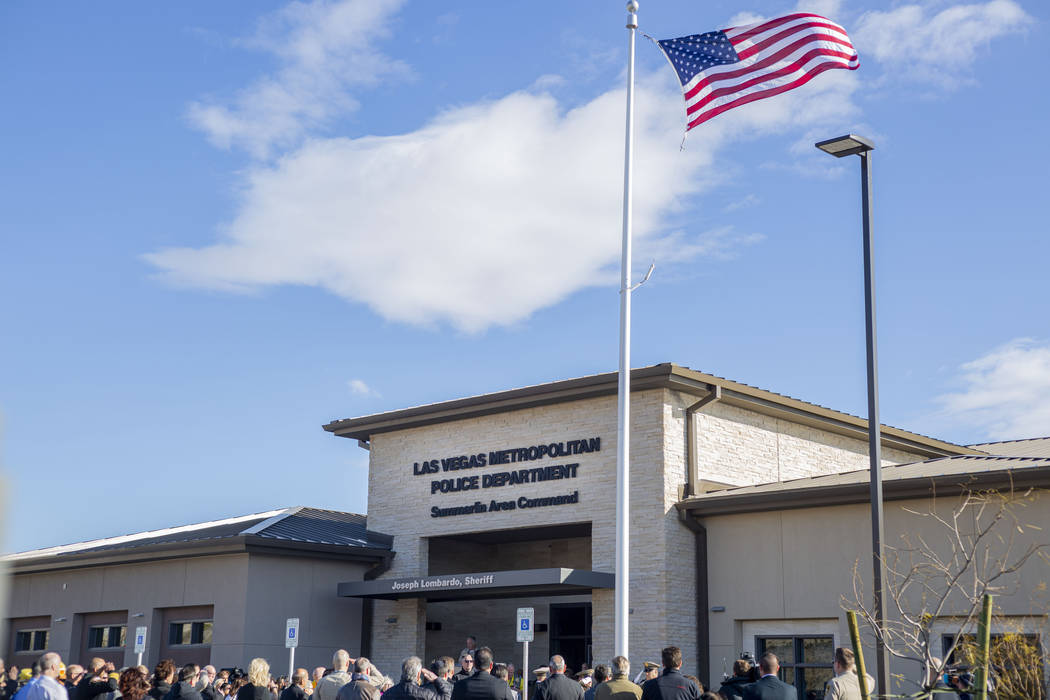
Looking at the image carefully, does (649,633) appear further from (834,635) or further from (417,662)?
(417,662)

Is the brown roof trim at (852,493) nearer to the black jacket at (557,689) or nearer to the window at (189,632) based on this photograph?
the black jacket at (557,689)

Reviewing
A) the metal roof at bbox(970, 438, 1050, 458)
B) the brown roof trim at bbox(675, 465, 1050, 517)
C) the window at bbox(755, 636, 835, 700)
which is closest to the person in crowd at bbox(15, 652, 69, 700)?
the brown roof trim at bbox(675, 465, 1050, 517)

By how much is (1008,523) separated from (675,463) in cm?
634

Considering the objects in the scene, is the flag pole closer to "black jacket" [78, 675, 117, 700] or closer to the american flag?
the american flag

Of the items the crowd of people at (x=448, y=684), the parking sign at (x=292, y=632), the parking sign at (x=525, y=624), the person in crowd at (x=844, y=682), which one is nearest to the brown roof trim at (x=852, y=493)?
the parking sign at (x=525, y=624)

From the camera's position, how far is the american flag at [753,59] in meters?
15.3

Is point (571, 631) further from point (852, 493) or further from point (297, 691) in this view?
point (297, 691)

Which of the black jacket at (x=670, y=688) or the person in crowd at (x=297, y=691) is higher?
the black jacket at (x=670, y=688)

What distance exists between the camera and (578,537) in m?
27.5

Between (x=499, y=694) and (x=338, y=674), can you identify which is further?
(x=338, y=674)

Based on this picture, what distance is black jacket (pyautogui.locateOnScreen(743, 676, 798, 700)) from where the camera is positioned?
36.3 ft

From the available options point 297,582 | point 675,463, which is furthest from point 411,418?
point 675,463

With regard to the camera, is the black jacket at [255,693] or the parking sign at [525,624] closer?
the black jacket at [255,693]

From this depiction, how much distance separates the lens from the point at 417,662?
37.4 ft
